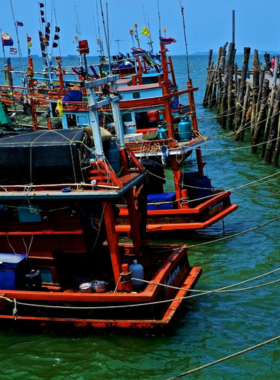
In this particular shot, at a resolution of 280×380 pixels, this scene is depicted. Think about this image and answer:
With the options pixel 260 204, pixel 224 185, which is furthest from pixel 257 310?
pixel 224 185

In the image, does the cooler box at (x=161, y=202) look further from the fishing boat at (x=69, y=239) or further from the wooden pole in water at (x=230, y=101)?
the wooden pole in water at (x=230, y=101)

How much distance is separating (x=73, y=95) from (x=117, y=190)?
41.9ft

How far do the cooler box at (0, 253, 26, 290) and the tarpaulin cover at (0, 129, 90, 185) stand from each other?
1.50 m

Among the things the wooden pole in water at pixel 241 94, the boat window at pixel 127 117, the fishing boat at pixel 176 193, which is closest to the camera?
the fishing boat at pixel 176 193

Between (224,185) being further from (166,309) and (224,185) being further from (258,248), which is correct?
(166,309)

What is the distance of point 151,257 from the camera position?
1350cm

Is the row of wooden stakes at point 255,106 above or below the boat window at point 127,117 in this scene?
below

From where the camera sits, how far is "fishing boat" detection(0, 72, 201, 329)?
11.4 m

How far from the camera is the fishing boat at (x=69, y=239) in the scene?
11383 millimetres

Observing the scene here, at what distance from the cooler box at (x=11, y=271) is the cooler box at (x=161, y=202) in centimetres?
645

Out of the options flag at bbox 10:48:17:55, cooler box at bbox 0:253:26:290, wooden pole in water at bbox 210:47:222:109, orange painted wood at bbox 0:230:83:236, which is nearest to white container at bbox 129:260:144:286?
orange painted wood at bbox 0:230:83:236

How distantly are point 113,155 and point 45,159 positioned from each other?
137 cm

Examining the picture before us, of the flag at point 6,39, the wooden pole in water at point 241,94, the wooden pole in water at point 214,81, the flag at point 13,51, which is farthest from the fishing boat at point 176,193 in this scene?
the wooden pole in water at point 214,81

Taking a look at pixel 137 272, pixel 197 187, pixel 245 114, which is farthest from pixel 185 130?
pixel 245 114
